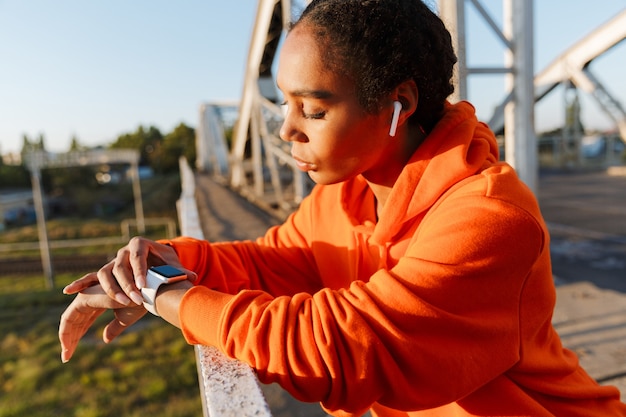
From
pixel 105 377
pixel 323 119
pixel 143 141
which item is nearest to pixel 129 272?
pixel 323 119

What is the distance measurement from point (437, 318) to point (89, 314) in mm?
992

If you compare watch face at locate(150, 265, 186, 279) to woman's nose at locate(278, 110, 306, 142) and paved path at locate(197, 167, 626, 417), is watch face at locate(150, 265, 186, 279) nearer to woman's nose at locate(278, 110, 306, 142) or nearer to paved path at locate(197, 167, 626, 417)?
woman's nose at locate(278, 110, 306, 142)

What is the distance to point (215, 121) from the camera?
23.5m

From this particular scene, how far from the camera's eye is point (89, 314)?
1320 mm

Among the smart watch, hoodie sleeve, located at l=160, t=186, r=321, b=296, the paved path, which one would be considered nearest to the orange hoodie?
the smart watch

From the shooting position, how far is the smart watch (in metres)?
1.08

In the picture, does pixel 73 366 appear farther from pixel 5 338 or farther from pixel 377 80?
pixel 377 80

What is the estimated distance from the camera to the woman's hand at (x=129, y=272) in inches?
45.6

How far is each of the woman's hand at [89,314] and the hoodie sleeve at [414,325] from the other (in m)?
0.50

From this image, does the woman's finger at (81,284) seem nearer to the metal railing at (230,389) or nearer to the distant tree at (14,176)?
the metal railing at (230,389)

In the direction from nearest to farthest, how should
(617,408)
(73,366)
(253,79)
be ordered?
(617,408), (73,366), (253,79)

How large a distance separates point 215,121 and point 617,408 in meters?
23.6

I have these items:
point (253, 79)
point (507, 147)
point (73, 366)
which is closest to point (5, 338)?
point (73, 366)

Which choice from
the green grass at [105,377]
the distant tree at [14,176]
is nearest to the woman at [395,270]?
the green grass at [105,377]
